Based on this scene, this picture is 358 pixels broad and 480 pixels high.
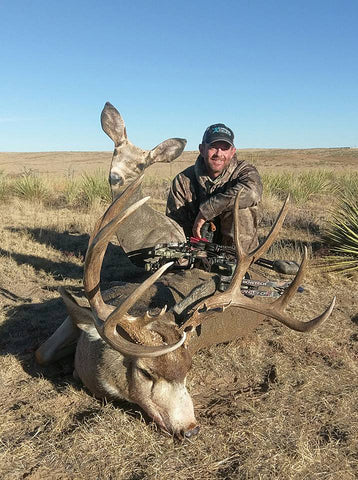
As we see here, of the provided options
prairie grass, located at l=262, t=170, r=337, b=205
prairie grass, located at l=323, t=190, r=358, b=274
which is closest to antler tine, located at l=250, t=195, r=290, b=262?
prairie grass, located at l=323, t=190, r=358, b=274

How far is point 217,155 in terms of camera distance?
17.6 feet

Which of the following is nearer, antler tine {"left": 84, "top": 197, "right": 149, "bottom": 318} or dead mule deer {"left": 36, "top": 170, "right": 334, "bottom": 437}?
antler tine {"left": 84, "top": 197, "right": 149, "bottom": 318}

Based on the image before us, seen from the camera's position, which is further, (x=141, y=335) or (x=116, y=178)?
(x=116, y=178)

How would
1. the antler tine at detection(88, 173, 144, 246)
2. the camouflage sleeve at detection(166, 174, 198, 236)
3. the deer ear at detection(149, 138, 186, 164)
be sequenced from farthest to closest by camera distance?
the camouflage sleeve at detection(166, 174, 198, 236), the deer ear at detection(149, 138, 186, 164), the antler tine at detection(88, 173, 144, 246)

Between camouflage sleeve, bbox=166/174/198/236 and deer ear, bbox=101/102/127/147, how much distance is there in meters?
1.68

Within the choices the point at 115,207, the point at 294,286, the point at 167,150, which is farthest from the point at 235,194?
the point at 115,207

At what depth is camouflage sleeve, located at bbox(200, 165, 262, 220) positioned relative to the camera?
5.11 meters

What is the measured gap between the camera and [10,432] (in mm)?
2816

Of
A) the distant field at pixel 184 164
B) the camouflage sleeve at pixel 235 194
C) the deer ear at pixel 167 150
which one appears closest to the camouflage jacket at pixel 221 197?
the camouflage sleeve at pixel 235 194

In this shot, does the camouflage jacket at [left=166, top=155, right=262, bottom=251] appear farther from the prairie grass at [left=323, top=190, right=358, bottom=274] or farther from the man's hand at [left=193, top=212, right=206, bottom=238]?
the prairie grass at [left=323, top=190, right=358, bottom=274]

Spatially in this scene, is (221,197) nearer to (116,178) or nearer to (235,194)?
(235,194)

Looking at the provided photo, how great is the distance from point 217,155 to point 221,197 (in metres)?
0.58

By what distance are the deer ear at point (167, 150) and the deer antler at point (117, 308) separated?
6.52 feet

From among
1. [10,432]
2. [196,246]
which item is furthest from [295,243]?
[10,432]
